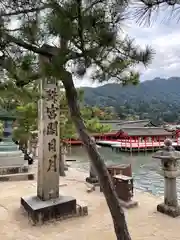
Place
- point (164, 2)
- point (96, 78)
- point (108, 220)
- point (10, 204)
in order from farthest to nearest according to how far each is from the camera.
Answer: point (10, 204)
point (108, 220)
point (96, 78)
point (164, 2)

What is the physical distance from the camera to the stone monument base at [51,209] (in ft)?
12.1

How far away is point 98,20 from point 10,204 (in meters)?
3.90

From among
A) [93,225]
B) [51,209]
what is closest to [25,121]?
[51,209]

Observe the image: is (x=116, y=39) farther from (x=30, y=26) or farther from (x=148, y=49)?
(x=30, y=26)

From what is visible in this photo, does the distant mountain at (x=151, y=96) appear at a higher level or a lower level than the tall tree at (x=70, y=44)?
higher

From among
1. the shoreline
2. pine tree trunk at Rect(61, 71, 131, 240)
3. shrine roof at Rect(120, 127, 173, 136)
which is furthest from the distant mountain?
pine tree trunk at Rect(61, 71, 131, 240)

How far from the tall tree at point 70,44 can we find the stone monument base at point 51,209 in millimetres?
1761

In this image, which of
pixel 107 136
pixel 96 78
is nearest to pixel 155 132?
pixel 107 136

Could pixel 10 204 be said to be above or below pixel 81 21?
below

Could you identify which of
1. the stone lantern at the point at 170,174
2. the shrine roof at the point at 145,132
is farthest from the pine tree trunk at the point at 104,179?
the shrine roof at the point at 145,132

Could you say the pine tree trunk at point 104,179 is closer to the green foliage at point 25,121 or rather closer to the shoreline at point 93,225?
the shoreline at point 93,225

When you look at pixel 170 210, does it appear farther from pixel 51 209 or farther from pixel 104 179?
pixel 104 179

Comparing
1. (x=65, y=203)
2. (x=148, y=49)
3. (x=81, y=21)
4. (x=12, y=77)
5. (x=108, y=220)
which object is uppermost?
(x=81, y=21)

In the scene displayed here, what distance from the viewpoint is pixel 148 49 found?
1913 mm
